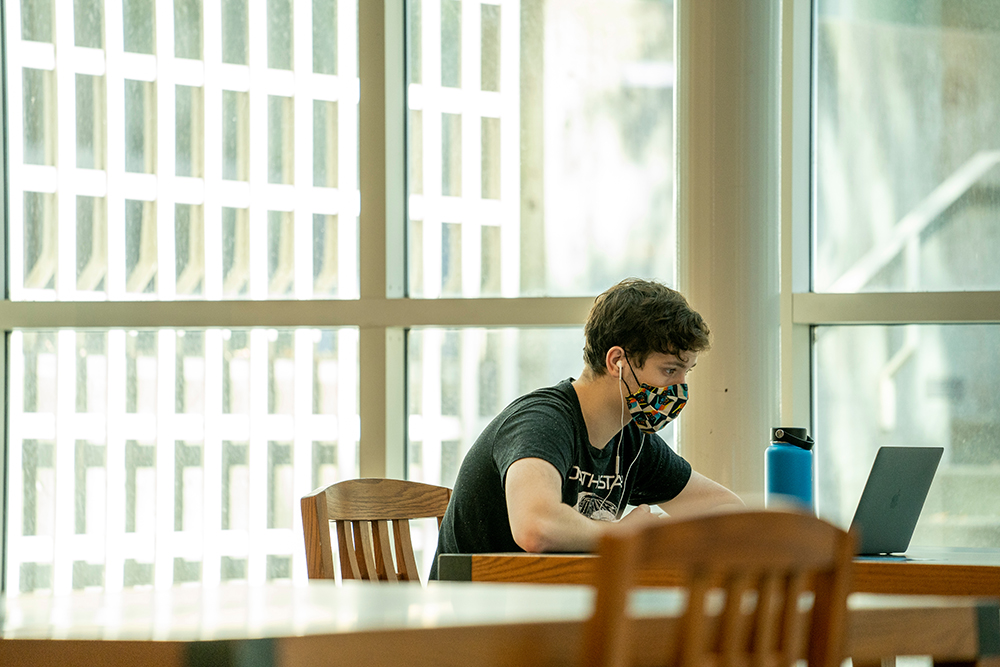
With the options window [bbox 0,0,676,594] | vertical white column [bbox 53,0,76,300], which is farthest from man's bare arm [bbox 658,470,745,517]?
vertical white column [bbox 53,0,76,300]

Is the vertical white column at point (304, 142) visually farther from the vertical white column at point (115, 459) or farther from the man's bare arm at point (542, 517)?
the man's bare arm at point (542, 517)

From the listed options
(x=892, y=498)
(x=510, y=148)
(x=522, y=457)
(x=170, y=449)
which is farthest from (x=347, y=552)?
(x=510, y=148)

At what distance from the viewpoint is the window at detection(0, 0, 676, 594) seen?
3.20 meters

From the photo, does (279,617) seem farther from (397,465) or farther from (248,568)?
(248,568)

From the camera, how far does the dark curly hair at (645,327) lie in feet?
6.89

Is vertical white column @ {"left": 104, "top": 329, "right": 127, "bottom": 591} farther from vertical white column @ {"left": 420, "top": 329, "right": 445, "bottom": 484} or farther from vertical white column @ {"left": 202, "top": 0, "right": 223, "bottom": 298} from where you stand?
vertical white column @ {"left": 420, "top": 329, "right": 445, "bottom": 484}

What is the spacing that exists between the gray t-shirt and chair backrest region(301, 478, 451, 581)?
0.39 ft

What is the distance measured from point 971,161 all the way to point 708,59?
35.1 inches

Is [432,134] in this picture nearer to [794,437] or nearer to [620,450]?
[620,450]

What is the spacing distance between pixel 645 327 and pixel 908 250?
1332 millimetres

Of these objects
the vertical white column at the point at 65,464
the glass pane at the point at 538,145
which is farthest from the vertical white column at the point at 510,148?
the vertical white column at the point at 65,464

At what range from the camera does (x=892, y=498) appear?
71.7 inches

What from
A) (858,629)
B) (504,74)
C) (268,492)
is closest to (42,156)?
(268,492)

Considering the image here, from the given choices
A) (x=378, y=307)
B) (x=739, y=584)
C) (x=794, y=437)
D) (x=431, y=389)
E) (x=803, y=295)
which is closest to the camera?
(x=739, y=584)
